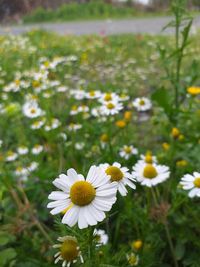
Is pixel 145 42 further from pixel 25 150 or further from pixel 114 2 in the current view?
pixel 114 2

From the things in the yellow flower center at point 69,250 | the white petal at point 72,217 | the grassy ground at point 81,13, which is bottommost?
the grassy ground at point 81,13

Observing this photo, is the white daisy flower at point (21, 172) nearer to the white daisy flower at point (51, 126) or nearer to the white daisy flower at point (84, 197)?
the white daisy flower at point (51, 126)

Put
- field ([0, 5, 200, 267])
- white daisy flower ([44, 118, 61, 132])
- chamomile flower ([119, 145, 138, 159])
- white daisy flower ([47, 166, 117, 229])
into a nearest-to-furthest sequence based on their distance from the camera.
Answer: white daisy flower ([47, 166, 117, 229])
field ([0, 5, 200, 267])
chamomile flower ([119, 145, 138, 159])
white daisy flower ([44, 118, 61, 132])

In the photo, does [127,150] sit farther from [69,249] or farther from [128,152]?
[69,249]

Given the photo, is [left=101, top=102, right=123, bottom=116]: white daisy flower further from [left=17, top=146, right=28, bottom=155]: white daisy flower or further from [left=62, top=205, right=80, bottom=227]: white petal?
[left=62, top=205, right=80, bottom=227]: white petal

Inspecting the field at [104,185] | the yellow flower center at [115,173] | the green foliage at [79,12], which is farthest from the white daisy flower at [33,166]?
the green foliage at [79,12]

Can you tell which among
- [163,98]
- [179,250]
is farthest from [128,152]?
[179,250]

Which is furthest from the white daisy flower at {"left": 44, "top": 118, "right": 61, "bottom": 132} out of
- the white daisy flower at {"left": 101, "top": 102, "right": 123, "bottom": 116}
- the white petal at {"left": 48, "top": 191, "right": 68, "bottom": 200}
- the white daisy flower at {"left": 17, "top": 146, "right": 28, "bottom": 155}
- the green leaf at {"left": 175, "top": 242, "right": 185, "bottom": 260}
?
the white petal at {"left": 48, "top": 191, "right": 68, "bottom": 200}
